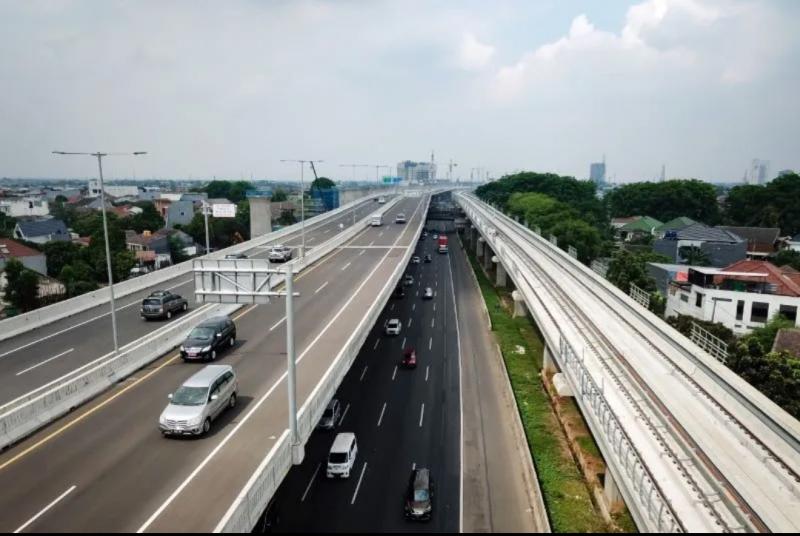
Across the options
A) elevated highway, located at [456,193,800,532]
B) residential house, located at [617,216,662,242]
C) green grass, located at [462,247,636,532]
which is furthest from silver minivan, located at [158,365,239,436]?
residential house, located at [617,216,662,242]

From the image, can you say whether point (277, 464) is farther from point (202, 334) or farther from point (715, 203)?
point (715, 203)

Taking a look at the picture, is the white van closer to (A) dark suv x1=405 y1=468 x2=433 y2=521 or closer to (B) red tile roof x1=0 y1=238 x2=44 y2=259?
(A) dark suv x1=405 y1=468 x2=433 y2=521

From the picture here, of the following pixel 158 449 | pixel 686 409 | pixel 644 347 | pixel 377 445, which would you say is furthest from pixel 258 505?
pixel 644 347

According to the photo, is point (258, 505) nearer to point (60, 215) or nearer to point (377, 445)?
point (377, 445)

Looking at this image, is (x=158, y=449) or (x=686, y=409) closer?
(x=158, y=449)

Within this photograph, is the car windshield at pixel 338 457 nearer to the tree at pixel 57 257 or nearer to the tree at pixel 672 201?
the tree at pixel 57 257

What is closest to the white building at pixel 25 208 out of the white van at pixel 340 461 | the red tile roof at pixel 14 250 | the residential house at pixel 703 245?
the red tile roof at pixel 14 250
